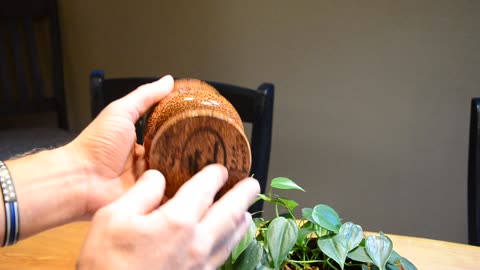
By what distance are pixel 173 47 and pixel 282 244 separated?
4.27 feet

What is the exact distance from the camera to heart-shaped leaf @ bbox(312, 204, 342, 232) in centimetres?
54

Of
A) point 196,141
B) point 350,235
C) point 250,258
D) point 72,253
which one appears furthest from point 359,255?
point 72,253

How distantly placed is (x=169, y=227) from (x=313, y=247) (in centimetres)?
24

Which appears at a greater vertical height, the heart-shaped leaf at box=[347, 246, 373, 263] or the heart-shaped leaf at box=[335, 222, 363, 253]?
the heart-shaped leaf at box=[335, 222, 363, 253]

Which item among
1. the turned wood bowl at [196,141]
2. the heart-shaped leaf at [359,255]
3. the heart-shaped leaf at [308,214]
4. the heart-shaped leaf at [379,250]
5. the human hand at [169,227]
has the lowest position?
the heart-shaped leaf at [359,255]

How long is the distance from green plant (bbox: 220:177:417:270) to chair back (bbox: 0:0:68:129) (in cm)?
159

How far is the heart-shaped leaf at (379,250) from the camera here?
50cm

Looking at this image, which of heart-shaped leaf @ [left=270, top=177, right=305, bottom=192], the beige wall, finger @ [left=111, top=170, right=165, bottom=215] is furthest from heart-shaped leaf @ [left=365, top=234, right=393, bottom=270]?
the beige wall

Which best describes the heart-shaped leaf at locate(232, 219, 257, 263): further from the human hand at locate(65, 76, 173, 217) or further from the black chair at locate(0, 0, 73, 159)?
the black chair at locate(0, 0, 73, 159)

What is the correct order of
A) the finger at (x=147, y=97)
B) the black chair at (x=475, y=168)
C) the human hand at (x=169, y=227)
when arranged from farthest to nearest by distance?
1. the black chair at (x=475, y=168)
2. the finger at (x=147, y=97)
3. the human hand at (x=169, y=227)

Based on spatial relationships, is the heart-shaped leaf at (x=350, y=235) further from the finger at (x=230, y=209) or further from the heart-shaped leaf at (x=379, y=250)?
the finger at (x=230, y=209)

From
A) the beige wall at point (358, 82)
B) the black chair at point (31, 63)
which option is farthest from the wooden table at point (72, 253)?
the black chair at point (31, 63)

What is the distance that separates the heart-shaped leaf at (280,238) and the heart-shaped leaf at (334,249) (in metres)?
0.04

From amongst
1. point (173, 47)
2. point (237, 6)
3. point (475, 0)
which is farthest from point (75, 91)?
point (475, 0)
